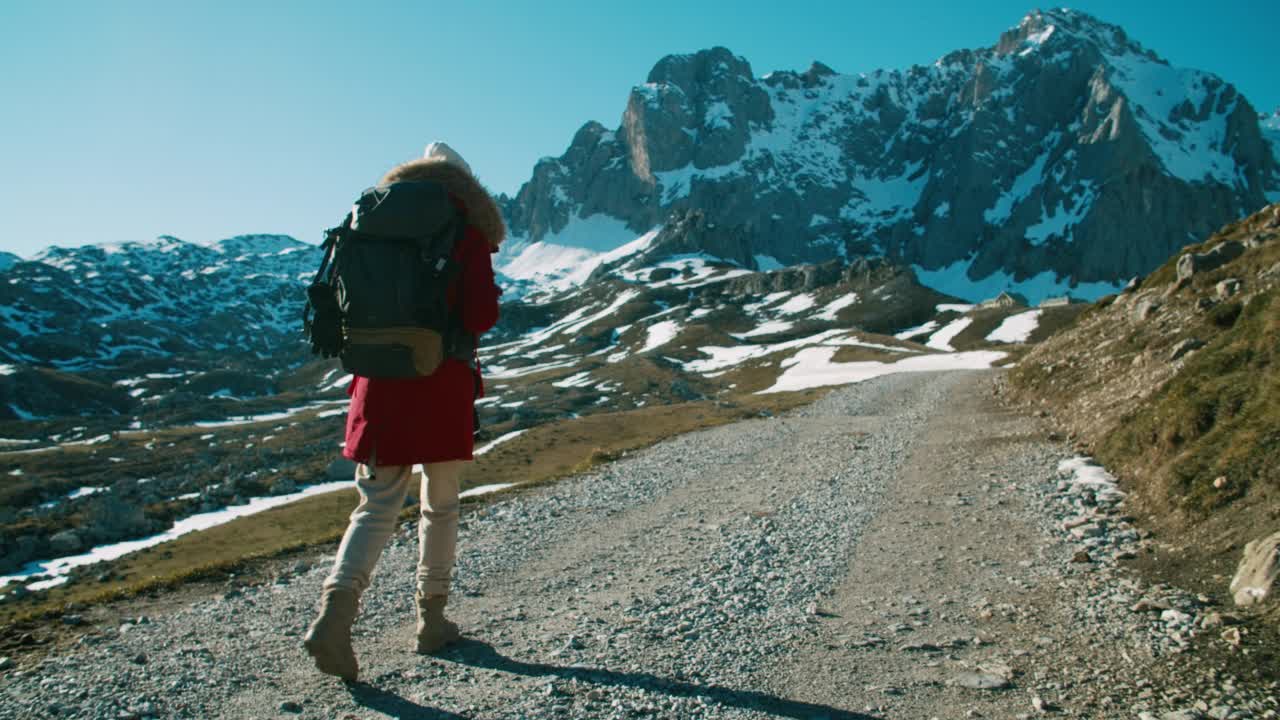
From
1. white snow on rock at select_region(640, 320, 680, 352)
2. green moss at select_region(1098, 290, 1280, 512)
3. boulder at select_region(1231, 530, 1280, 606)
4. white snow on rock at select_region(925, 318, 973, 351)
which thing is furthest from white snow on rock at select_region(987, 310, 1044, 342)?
boulder at select_region(1231, 530, 1280, 606)

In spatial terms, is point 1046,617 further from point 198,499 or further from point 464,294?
point 198,499

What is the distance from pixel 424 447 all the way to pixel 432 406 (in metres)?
0.35

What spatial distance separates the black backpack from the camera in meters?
6.03

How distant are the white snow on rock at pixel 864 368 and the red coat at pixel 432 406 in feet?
199

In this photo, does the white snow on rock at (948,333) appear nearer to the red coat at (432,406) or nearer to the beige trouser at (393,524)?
the beige trouser at (393,524)

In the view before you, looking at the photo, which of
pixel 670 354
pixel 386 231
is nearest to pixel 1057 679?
pixel 386 231

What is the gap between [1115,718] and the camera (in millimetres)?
4844

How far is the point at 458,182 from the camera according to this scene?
6559 mm

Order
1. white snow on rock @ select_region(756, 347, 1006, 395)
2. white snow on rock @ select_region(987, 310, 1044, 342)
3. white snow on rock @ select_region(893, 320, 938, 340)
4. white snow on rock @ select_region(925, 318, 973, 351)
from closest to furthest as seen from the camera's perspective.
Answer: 1. white snow on rock @ select_region(756, 347, 1006, 395)
2. white snow on rock @ select_region(987, 310, 1044, 342)
3. white snow on rock @ select_region(925, 318, 973, 351)
4. white snow on rock @ select_region(893, 320, 938, 340)

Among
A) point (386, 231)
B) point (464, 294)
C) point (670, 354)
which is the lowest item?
point (670, 354)

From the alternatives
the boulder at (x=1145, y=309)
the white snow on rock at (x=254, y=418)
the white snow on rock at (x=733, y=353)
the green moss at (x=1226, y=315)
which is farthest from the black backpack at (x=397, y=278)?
the white snow on rock at (x=254, y=418)

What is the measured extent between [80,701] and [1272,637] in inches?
353

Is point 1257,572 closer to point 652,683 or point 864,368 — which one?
point 652,683

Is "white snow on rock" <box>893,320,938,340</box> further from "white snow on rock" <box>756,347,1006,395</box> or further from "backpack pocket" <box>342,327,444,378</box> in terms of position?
"backpack pocket" <box>342,327,444,378</box>
